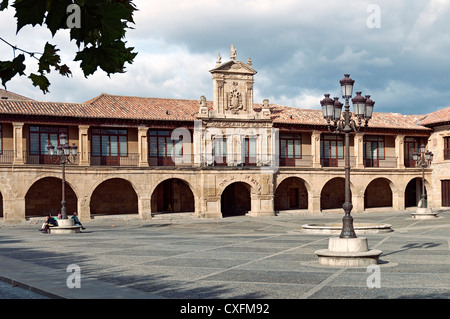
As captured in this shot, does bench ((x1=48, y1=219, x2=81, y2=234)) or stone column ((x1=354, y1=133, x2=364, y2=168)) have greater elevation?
stone column ((x1=354, y1=133, x2=364, y2=168))

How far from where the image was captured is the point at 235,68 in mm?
40125

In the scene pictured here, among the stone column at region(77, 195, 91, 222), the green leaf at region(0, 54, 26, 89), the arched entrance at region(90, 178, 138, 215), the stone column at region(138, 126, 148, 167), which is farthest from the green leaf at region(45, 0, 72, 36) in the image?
the arched entrance at region(90, 178, 138, 215)

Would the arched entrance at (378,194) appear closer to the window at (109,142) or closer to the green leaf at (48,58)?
the window at (109,142)

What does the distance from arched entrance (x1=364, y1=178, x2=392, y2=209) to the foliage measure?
4546 centimetres

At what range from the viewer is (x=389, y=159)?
151ft

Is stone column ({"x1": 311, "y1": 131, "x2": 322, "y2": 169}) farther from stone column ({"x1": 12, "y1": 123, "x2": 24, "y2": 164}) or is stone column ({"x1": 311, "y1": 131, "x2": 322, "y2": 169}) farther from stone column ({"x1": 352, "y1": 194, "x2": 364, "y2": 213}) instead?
stone column ({"x1": 12, "y1": 123, "x2": 24, "y2": 164})

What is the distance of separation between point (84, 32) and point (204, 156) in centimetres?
3597

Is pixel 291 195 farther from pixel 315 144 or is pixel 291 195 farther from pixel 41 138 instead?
pixel 41 138

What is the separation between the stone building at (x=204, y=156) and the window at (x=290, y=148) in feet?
0.26

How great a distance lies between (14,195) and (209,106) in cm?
1497

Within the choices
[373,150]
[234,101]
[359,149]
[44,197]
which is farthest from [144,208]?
[373,150]

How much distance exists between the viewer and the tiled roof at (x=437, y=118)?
45103mm

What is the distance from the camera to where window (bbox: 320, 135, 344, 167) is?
43.9 m
